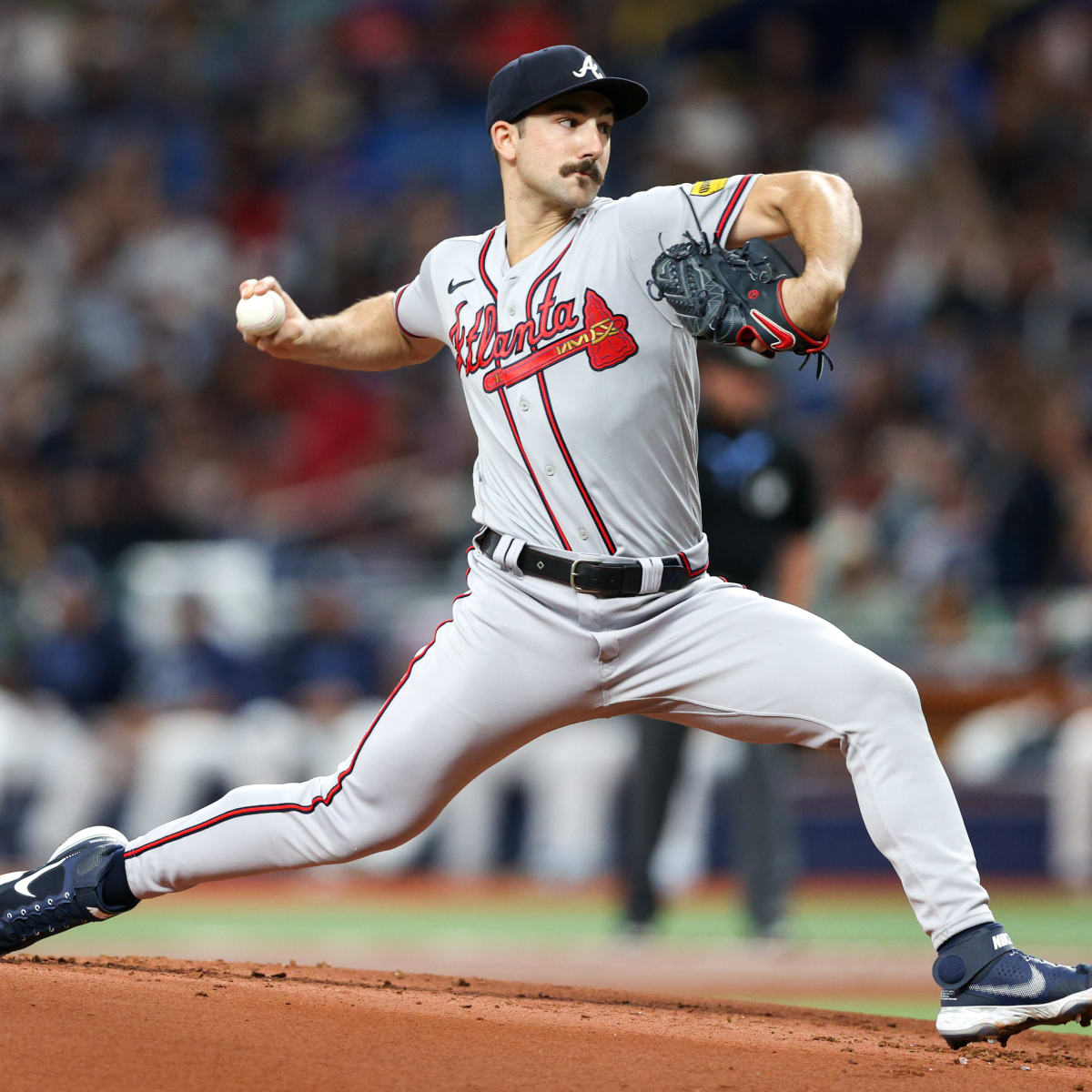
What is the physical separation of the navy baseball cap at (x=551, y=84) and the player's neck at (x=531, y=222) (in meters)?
0.19

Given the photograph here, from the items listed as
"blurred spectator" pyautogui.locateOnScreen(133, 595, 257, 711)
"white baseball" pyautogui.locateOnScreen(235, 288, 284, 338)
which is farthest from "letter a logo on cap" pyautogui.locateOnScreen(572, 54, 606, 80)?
"blurred spectator" pyautogui.locateOnScreen(133, 595, 257, 711)

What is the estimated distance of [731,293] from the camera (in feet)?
11.2

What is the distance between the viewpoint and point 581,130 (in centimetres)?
376

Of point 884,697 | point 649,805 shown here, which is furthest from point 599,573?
point 649,805

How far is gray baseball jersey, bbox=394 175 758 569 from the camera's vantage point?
3.64 meters

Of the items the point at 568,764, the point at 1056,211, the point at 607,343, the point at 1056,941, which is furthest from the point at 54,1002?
the point at 1056,211

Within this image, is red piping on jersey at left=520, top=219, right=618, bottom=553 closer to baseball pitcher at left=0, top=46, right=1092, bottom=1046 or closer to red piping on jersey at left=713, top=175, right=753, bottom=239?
baseball pitcher at left=0, top=46, right=1092, bottom=1046

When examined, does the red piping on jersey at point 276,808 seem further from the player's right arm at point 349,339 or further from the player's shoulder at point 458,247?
the player's shoulder at point 458,247

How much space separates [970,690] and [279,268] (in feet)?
21.2

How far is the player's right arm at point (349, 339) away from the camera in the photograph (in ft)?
13.2

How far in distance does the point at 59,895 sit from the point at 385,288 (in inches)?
332

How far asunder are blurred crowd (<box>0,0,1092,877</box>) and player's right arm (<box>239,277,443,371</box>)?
550 cm

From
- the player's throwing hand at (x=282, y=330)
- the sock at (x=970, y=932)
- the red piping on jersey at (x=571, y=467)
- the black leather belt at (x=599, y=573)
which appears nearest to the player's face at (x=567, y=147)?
the red piping on jersey at (x=571, y=467)

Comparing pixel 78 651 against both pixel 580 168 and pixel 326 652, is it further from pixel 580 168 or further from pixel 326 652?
pixel 580 168
